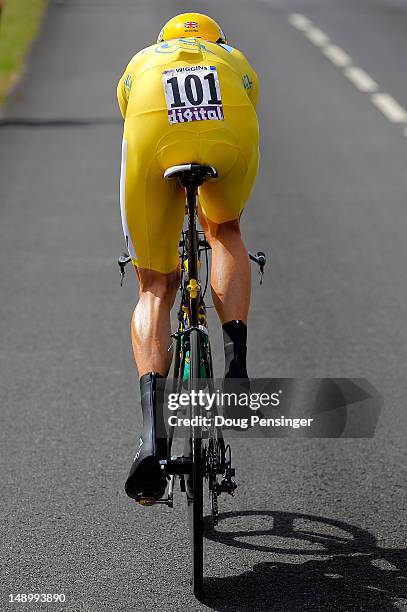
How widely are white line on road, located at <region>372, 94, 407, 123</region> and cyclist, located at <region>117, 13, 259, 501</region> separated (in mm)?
10945

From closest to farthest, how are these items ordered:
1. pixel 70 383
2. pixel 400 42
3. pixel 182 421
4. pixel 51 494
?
pixel 182 421 → pixel 51 494 → pixel 70 383 → pixel 400 42

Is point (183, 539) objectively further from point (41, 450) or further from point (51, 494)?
point (41, 450)

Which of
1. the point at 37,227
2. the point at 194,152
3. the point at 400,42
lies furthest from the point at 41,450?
the point at 400,42

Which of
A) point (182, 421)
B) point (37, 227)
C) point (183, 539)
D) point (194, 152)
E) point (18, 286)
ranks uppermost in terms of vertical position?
point (37, 227)

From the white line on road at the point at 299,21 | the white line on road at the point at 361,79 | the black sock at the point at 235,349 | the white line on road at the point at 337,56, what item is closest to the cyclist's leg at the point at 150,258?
the black sock at the point at 235,349

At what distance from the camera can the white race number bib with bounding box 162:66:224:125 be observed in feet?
16.3

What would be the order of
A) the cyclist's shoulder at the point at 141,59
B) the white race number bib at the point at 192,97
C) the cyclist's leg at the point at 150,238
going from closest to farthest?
1. the white race number bib at the point at 192,97
2. the cyclist's leg at the point at 150,238
3. the cyclist's shoulder at the point at 141,59

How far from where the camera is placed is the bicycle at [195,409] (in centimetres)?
480

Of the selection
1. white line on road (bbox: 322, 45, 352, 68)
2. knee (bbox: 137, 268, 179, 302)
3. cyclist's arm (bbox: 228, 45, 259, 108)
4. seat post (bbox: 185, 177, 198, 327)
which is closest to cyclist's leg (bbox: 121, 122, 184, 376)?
knee (bbox: 137, 268, 179, 302)

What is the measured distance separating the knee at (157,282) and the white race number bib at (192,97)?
0.65 m

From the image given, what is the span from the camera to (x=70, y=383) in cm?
745

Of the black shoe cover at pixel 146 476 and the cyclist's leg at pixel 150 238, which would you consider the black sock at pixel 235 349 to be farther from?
the black shoe cover at pixel 146 476

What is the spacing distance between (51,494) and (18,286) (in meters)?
3.70

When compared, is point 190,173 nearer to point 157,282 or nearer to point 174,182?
point 174,182
